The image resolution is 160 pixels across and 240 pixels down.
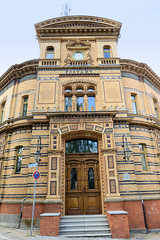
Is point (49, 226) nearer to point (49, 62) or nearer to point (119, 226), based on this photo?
point (119, 226)

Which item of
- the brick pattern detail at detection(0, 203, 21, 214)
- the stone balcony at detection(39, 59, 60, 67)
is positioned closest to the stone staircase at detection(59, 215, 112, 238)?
the brick pattern detail at detection(0, 203, 21, 214)

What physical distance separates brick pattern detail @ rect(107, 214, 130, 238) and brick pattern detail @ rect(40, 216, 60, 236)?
8.81 ft

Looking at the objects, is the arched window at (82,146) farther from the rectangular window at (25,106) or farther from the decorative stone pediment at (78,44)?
the decorative stone pediment at (78,44)

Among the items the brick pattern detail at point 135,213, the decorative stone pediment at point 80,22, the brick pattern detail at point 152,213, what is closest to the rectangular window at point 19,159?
the brick pattern detail at point 135,213

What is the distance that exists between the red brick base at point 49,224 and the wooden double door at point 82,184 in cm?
202

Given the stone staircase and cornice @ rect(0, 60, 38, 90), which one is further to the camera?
cornice @ rect(0, 60, 38, 90)

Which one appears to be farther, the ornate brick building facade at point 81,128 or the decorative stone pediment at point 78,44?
the decorative stone pediment at point 78,44

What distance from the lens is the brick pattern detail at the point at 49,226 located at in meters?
8.55

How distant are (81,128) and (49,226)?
565cm

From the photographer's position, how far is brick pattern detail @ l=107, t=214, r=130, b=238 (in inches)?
335

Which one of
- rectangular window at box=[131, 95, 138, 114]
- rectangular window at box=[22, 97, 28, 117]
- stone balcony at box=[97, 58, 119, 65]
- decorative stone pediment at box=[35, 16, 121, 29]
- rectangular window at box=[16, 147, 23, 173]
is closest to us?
rectangular window at box=[16, 147, 23, 173]

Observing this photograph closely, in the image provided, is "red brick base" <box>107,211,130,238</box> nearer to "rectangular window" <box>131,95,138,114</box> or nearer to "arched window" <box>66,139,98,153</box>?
"arched window" <box>66,139,98,153</box>

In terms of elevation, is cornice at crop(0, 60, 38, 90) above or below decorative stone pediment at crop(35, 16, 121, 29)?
below

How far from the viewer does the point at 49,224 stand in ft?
28.7
